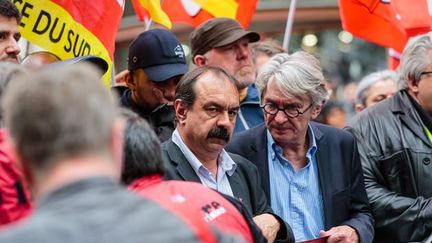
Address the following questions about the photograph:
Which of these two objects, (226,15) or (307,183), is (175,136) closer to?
(307,183)

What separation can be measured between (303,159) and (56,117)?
10.7 ft

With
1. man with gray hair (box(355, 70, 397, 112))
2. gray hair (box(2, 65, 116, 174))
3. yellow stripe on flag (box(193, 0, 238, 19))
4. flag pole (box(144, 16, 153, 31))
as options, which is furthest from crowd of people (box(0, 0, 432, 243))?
Result: man with gray hair (box(355, 70, 397, 112))

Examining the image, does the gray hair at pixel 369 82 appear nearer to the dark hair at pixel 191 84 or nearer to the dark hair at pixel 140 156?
the dark hair at pixel 191 84

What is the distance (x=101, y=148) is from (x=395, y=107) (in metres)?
3.85

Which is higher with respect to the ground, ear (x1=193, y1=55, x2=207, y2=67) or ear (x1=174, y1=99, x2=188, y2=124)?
ear (x1=193, y1=55, x2=207, y2=67)

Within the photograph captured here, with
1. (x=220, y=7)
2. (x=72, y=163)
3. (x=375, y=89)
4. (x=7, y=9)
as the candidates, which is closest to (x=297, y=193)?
(x=7, y=9)

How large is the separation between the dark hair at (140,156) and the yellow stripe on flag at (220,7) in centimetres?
421

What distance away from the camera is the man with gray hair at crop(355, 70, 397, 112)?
840 centimetres

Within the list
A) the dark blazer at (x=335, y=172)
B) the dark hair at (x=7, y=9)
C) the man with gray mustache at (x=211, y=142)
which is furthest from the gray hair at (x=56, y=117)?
the dark blazer at (x=335, y=172)

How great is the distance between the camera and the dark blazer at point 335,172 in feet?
17.4

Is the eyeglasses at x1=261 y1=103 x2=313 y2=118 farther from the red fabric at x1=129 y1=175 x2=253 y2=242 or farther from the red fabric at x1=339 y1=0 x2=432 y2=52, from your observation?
the red fabric at x1=339 y1=0 x2=432 y2=52

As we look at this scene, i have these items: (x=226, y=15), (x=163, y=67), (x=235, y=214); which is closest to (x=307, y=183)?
(x=163, y=67)

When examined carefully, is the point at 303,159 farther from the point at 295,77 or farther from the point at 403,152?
the point at 403,152

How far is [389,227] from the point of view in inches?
225
